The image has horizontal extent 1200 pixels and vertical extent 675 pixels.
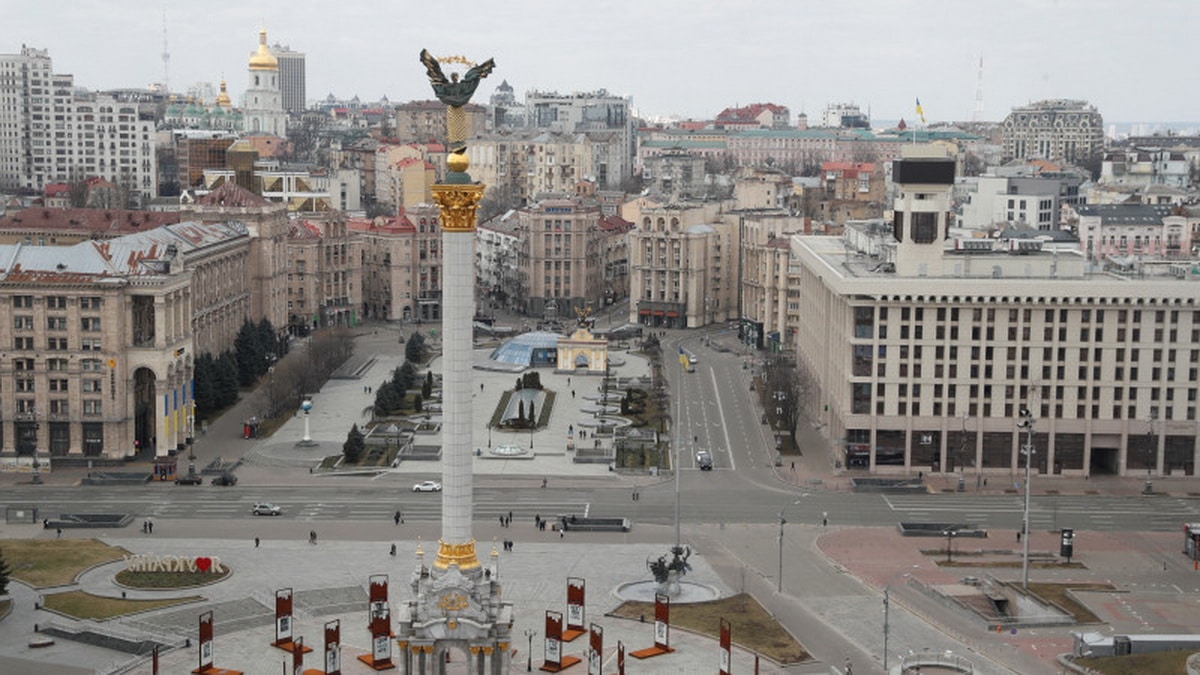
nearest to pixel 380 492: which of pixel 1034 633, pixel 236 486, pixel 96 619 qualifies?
pixel 236 486

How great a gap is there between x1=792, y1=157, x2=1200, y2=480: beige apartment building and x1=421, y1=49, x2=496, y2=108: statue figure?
171 feet

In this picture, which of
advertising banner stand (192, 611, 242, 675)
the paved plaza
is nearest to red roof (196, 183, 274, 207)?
the paved plaza

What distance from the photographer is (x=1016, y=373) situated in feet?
385

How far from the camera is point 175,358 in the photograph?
4835 inches

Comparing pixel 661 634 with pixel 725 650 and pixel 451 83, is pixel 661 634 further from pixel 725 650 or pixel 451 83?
pixel 451 83

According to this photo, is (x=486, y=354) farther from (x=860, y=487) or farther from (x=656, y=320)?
(x=860, y=487)

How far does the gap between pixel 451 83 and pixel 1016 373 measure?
198 ft

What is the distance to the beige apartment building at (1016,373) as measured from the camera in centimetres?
11638

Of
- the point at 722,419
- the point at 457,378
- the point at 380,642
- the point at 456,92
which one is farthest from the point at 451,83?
the point at 722,419

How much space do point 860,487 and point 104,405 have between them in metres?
55.3

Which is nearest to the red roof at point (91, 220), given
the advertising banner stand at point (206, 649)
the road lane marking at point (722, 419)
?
the road lane marking at point (722, 419)

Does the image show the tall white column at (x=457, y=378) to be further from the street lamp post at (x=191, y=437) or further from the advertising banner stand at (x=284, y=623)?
the street lamp post at (x=191, y=437)

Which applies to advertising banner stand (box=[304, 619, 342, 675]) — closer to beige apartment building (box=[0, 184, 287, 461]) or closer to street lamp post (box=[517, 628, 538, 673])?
street lamp post (box=[517, 628, 538, 673])

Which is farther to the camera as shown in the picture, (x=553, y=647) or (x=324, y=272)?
(x=324, y=272)
